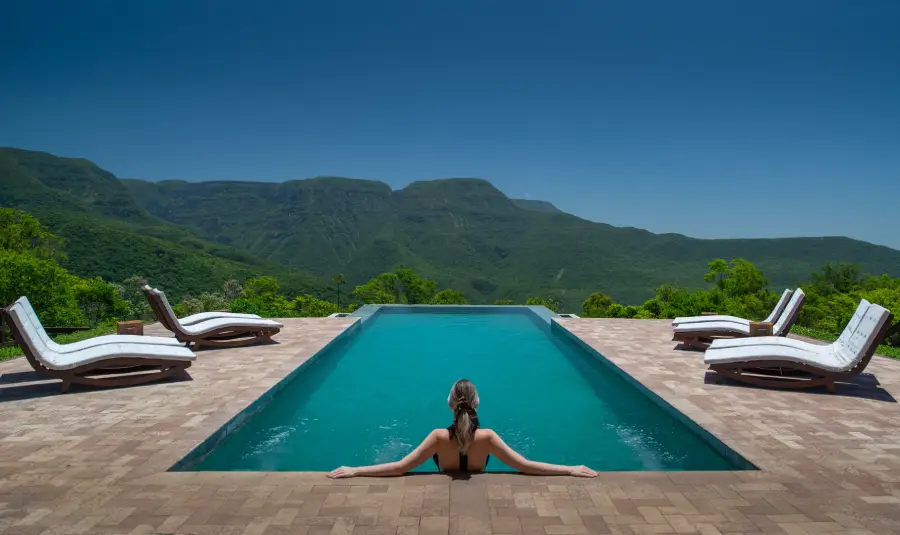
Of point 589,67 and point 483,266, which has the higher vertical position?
point 589,67

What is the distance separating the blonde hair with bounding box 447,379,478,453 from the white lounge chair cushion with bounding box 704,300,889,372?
389 cm

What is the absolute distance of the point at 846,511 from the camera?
9.49 ft

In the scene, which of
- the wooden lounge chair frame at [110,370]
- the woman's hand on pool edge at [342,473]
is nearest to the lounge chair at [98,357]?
the wooden lounge chair frame at [110,370]

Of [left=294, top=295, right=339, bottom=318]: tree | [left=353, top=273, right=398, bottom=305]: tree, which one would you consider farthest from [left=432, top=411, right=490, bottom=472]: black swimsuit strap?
[left=353, top=273, right=398, bottom=305]: tree

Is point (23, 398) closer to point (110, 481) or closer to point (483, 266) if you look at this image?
point (110, 481)

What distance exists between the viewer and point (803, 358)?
561 centimetres

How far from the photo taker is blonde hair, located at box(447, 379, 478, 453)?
308 cm

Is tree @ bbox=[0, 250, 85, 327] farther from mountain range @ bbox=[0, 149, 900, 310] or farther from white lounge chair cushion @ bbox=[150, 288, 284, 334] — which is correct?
mountain range @ bbox=[0, 149, 900, 310]

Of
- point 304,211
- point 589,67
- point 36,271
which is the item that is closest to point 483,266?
point 304,211

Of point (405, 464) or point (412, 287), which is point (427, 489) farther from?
point (412, 287)

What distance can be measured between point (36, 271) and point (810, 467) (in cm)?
1383

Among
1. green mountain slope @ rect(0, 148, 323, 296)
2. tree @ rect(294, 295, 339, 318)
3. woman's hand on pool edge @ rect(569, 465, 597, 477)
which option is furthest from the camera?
green mountain slope @ rect(0, 148, 323, 296)

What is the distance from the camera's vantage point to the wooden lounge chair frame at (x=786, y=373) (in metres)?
5.41

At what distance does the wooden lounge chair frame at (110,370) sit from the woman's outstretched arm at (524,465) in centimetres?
421
